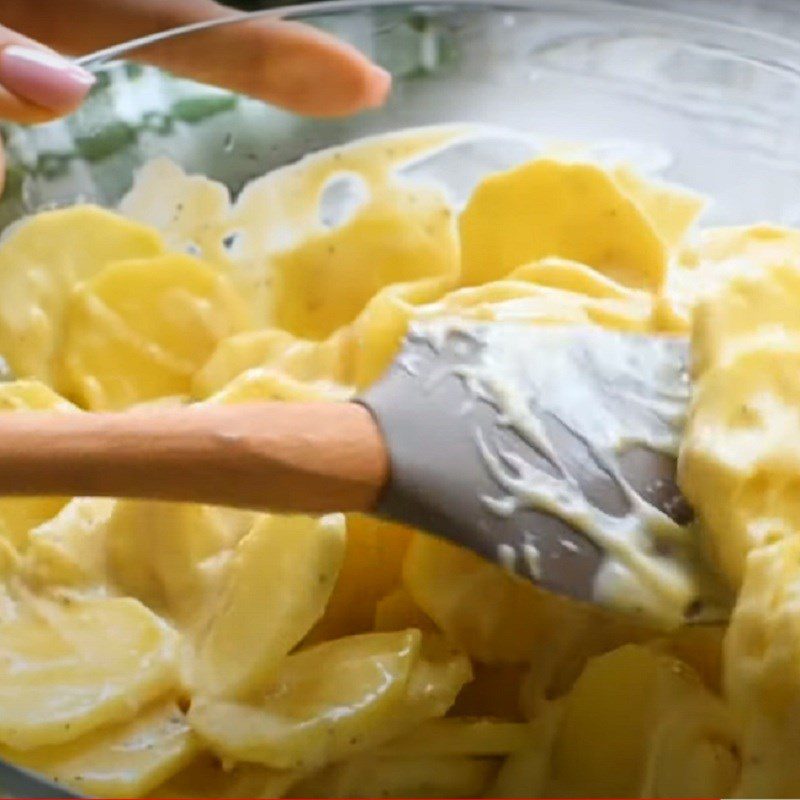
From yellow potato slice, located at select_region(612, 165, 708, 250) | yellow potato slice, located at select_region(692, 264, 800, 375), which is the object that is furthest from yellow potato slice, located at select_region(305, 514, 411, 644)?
yellow potato slice, located at select_region(612, 165, 708, 250)

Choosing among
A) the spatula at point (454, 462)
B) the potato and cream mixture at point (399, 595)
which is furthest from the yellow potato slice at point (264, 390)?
the spatula at point (454, 462)

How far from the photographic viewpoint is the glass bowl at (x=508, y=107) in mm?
886

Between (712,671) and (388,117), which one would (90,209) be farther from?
(712,671)

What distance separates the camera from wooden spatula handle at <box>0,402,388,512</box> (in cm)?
58

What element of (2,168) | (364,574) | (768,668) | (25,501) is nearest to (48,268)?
(2,168)

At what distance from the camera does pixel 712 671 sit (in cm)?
64

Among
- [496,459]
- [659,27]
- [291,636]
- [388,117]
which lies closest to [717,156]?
[659,27]

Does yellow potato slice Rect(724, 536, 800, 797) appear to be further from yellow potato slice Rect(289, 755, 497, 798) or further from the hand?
the hand

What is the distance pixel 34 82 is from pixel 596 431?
0.47 m

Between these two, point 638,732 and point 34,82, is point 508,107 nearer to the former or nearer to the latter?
point 34,82

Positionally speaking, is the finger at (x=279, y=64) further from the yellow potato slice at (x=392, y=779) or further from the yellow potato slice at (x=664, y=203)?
the yellow potato slice at (x=392, y=779)

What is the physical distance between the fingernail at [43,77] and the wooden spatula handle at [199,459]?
327mm

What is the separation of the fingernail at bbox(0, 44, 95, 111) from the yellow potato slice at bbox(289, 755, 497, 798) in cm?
51

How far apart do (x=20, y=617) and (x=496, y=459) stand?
0.88ft
